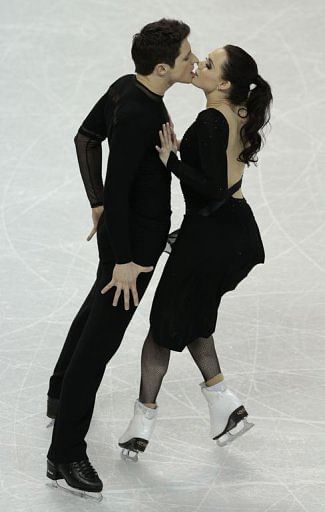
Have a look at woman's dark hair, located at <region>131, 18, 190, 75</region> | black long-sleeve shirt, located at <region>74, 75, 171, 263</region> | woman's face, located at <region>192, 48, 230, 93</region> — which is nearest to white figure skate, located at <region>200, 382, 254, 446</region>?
black long-sleeve shirt, located at <region>74, 75, 171, 263</region>

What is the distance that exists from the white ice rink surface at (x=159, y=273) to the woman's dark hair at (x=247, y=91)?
1188mm

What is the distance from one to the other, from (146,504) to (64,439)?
37cm

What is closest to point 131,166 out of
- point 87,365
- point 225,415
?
point 87,365

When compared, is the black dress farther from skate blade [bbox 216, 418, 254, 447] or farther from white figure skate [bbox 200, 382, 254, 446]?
skate blade [bbox 216, 418, 254, 447]

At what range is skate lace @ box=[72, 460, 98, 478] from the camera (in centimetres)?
411

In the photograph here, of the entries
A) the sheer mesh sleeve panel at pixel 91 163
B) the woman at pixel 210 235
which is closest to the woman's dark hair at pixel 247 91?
the woman at pixel 210 235

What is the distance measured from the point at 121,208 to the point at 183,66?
1.74 feet

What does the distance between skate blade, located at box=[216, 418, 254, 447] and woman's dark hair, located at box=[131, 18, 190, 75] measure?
4.53ft

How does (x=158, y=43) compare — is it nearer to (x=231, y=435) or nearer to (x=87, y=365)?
(x=87, y=365)

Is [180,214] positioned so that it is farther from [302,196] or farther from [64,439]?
[64,439]

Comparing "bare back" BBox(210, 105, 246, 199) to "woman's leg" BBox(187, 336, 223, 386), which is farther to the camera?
"woman's leg" BBox(187, 336, 223, 386)

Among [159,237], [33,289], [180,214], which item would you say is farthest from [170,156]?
[180,214]

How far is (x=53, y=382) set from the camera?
455 cm

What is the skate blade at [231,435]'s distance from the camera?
14.3ft
